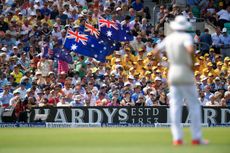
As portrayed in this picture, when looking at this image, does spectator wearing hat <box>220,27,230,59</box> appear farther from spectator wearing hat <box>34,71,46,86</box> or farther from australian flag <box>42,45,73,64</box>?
spectator wearing hat <box>34,71,46,86</box>

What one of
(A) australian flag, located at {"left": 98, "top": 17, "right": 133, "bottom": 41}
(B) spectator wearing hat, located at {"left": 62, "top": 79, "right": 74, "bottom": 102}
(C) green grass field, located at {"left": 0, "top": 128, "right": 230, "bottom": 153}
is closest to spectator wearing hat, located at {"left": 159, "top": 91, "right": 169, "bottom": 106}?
(B) spectator wearing hat, located at {"left": 62, "top": 79, "right": 74, "bottom": 102}

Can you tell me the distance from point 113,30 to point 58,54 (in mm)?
2097

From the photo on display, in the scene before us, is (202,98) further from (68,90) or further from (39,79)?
(39,79)

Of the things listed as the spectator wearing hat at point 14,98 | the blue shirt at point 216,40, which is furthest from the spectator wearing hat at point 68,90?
the blue shirt at point 216,40

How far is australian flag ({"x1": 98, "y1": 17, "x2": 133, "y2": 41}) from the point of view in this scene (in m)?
28.7

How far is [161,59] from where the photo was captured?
2811cm

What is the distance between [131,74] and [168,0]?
6349mm

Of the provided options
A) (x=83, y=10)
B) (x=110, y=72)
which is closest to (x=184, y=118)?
(x=110, y=72)

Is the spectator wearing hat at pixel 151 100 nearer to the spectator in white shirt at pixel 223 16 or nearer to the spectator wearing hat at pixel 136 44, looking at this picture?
the spectator wearing hat at pixel 136 44

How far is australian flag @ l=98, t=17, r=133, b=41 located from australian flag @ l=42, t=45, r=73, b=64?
4.93 feet

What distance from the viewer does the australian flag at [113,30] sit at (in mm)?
28719

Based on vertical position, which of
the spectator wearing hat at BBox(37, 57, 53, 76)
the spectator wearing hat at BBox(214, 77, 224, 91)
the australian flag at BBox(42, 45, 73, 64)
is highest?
the australian flag at BBox(42, 45, 73, 64)

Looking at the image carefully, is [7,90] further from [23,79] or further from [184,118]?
[184,118]

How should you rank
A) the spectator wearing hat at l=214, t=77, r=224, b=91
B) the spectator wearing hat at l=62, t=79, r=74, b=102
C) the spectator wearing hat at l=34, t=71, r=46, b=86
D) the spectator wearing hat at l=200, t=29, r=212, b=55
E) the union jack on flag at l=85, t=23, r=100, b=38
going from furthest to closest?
the spectator wearing hat at l=200, t=29, r=212, b=55 → the union jack on flag at l=85, t=23, r=100, b=38 → the spectator wearing hat at l=34, t=71, r=46, b=86 → the spectator wearing hat at l=214, t=77, r=224, b=91 → the spectator wearing hat at l=62, t=79, r=74, b=102
